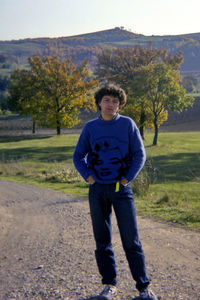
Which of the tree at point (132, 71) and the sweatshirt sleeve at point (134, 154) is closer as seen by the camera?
the sweatshirt sleeve at point (134, 154)

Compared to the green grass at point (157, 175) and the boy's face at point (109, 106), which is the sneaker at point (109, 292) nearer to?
the boy's face at point (109, 106)

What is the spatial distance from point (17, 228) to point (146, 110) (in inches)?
1451

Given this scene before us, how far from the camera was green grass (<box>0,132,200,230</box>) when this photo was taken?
9.30 metres

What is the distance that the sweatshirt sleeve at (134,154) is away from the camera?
13.4 ft

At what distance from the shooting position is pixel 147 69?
40.1 m

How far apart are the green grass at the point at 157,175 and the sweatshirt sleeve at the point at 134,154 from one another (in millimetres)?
3792

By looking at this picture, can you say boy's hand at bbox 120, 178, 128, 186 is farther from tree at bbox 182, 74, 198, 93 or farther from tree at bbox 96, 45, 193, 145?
tree at bbox 182, 74, 198, 93

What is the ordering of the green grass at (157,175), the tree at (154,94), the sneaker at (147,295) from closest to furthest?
the sneaker at (147,295)
the green grass at (157,175)
the tree at (154,94)

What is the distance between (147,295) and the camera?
13.2 feet

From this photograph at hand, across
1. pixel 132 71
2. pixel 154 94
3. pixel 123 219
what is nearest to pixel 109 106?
pixel 123 219

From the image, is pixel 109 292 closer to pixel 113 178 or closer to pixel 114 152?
pixel 113 178

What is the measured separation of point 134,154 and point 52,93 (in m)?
44.5

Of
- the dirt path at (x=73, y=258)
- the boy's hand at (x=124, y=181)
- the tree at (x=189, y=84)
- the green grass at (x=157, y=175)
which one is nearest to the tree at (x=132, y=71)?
the green grass at (x=157, y=175)

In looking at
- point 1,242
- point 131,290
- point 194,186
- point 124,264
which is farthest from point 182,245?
point 194,186
